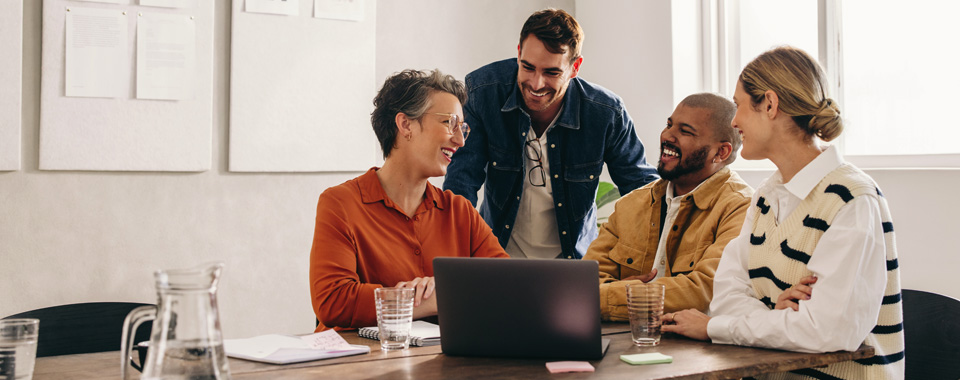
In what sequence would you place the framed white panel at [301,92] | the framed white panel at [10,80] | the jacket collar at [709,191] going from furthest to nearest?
the framed white panel at [301,92]
the framed white panel at [10,80]
the jacket collar at [709,191]

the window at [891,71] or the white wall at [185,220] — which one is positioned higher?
the window at [891,71]

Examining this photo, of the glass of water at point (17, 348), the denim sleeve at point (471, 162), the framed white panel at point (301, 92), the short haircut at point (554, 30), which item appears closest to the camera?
the glass of water at point (17, 348)

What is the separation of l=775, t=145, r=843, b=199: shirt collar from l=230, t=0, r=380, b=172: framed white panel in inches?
89.8

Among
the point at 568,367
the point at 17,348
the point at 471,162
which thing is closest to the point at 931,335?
the point at 568,367

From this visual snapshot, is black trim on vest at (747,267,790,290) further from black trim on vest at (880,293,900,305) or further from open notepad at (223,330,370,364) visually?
open notepad at (223,330,370,364)

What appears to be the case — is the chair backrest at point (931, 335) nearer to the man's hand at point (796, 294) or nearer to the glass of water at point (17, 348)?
the man's hand at point (796, 294)

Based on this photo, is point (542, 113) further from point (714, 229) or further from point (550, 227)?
point (714, 229)

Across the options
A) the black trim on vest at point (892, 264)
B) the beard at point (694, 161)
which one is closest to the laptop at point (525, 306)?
the black trim on vest at point (892, 264)

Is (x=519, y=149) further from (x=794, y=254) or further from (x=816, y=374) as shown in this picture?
(x=816, y=374)

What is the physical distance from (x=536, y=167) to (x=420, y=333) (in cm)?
117

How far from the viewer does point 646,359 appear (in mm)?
1429

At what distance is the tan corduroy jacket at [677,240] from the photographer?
77.3 inches

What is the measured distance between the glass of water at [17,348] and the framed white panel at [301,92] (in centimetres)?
208

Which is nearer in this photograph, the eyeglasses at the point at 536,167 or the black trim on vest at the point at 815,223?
the black trim on vest at the point at 815,223
